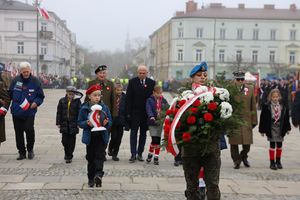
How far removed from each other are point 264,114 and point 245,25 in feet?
265

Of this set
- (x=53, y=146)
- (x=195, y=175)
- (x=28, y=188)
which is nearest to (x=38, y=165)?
(x=28, y=188)

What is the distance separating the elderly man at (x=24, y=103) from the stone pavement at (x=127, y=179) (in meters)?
0.44

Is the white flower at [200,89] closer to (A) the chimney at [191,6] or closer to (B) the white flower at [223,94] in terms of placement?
(B) the white flower at [223,94]

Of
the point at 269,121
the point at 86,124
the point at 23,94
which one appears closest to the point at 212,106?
the point at 86,124

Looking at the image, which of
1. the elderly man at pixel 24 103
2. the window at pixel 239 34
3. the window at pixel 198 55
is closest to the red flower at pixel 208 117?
the elderly man at pixel 24 103

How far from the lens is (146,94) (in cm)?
1102

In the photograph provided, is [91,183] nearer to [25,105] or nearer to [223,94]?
[223,94]

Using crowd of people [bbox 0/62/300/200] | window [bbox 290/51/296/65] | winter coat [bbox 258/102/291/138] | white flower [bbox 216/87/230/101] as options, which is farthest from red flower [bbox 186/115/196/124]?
window [bbox 290/51/296/65]

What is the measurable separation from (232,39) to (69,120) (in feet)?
268

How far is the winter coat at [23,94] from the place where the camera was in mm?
10805

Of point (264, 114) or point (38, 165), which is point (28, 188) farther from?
point (264, 114)

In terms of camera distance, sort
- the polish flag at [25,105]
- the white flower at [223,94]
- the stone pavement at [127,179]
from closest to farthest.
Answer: the white flower at [223,94] → the stone pavement at [127,179] → the polish flag at [25,105]

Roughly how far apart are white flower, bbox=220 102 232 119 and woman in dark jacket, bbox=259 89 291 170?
5127mm

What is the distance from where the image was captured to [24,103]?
1079 cm
